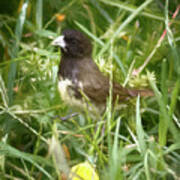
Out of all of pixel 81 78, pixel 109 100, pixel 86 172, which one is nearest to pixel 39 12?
pixel 81 78

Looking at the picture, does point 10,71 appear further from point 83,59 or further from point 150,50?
point 150,50

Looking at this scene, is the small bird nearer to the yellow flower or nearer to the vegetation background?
the vegetation background

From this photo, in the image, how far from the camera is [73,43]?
1.85 m

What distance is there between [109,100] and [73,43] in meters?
0.54

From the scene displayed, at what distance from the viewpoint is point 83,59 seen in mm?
1857

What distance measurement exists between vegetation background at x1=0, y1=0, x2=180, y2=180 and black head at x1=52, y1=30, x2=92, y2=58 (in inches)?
2.8

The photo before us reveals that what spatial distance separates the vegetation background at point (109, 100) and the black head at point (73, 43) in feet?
0.24

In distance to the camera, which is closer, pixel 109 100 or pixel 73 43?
pixel 109 100

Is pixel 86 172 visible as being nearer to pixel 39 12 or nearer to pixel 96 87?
pixel 96 87

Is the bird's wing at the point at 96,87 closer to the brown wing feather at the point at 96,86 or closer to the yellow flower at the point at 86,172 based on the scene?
the brown wing feather at the point at 96,86

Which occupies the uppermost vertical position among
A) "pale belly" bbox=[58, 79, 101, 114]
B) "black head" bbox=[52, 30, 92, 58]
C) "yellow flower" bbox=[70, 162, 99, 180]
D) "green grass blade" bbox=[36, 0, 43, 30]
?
"green grass blade" bbox=[36, 0, 43, 30]

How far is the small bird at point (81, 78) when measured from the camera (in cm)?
173

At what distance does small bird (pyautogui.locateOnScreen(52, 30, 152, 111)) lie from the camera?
1.73 meters

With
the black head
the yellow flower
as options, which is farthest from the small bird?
the yellow flower
